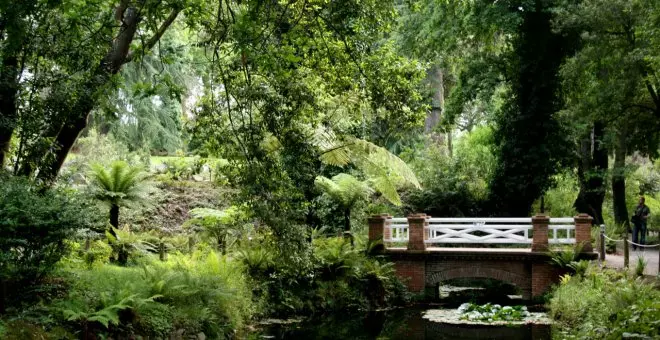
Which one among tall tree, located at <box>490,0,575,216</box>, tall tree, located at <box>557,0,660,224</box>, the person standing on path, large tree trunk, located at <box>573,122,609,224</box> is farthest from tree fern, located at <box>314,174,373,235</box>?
large tree trunk, located at <box>573,122,609,224</box>

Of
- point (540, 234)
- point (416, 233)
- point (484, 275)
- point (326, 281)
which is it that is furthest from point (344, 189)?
point (540, 234)

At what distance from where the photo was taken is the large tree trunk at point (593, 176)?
22.8 meters

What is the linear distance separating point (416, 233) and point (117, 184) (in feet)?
25.2

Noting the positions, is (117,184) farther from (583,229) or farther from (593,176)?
(593,176)

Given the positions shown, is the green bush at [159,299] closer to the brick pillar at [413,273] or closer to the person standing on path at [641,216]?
the brick pillar at [413,273]

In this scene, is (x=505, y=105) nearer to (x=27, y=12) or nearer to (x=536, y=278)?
(x=536, y=278)

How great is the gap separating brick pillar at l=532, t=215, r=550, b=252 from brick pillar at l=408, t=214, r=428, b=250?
275 cm

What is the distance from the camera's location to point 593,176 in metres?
22.2

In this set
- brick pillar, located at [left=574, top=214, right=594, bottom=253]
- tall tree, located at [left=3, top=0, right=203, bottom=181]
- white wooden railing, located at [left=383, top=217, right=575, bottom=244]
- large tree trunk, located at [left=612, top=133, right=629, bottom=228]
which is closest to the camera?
tall tree, located at [left=3, top=0, right=203, bottom=181]

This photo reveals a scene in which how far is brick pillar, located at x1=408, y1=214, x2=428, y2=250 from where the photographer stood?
17.4 meters

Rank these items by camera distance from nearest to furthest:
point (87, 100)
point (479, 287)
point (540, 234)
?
point (87, 100) → point (540, 234) → point (479, 287)

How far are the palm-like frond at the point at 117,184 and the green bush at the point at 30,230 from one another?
424 cm

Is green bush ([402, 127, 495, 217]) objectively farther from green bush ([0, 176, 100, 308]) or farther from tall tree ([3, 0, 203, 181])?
green bush ([0, 176, 100, 308])

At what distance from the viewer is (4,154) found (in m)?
10.6
